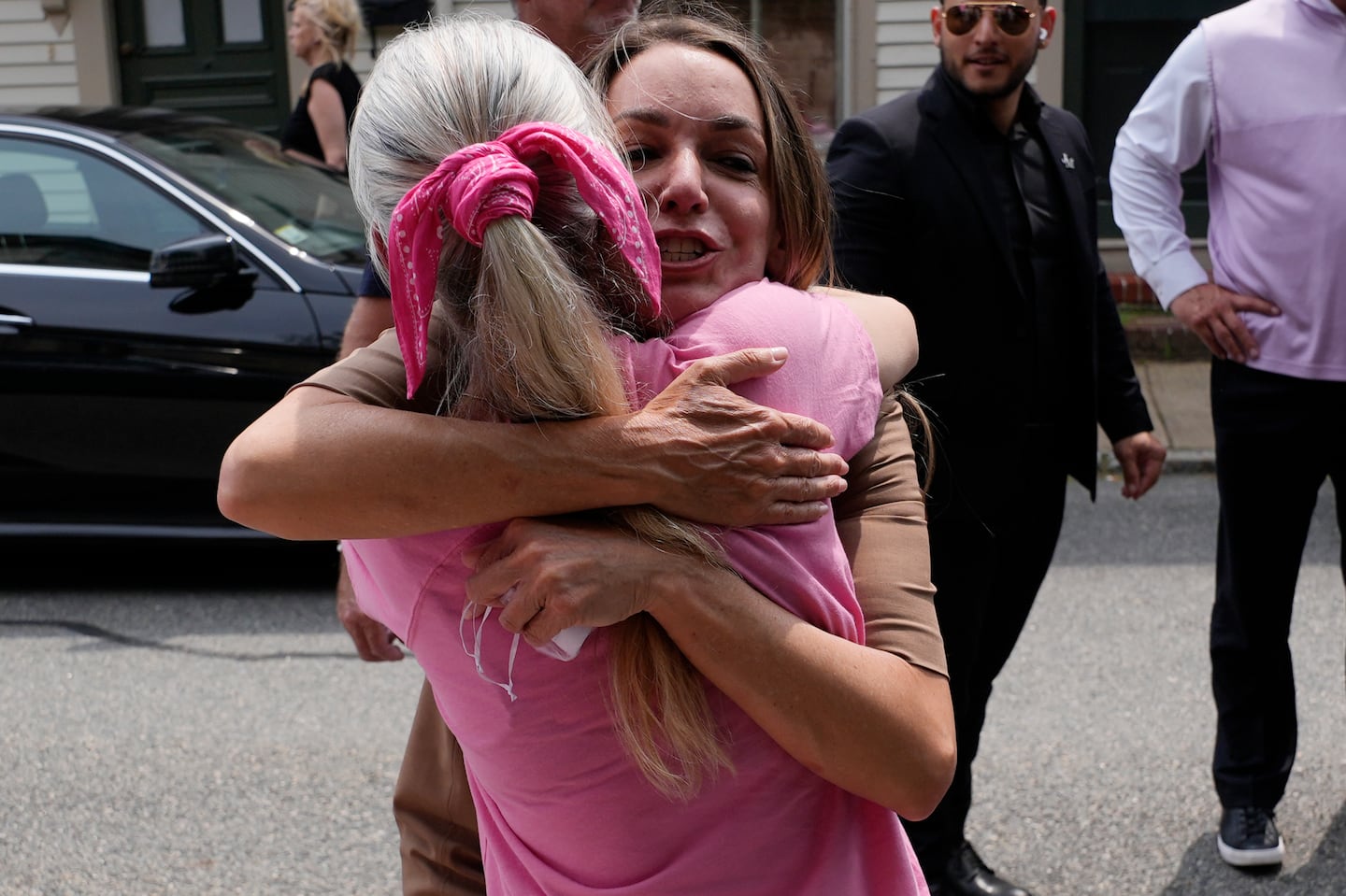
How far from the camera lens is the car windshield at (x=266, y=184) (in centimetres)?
580

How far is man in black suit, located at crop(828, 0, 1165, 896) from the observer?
3.12 m

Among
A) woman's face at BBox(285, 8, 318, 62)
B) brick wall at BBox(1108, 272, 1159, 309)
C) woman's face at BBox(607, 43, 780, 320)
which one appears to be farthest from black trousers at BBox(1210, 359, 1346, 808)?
brick wall at BBox(1108, 272, 1159, 309)

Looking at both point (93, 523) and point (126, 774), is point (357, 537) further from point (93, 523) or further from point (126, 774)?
point (93, 523)

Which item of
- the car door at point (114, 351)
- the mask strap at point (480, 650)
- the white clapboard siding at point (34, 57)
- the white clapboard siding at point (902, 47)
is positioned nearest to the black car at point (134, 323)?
the car door at point (114, 351)

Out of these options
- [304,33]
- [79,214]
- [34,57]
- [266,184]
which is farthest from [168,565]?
[34,57]

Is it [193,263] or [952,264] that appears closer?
[952,264]

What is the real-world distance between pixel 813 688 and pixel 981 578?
1.91m

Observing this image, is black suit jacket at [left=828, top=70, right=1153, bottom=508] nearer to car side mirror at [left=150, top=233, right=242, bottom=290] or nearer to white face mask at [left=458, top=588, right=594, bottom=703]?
white face mask at [left=458, top=588, right=594, bottom=703]

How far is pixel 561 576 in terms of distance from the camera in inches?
50.6

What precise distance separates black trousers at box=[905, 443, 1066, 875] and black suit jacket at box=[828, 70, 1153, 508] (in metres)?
0.05

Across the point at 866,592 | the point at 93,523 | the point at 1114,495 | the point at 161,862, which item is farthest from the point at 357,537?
the point at 1114,495

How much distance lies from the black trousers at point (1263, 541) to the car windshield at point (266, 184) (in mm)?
3462

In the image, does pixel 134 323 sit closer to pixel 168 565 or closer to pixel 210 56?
pixel 168 565

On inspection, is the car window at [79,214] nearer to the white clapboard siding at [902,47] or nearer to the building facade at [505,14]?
the building facade at [505,14]
